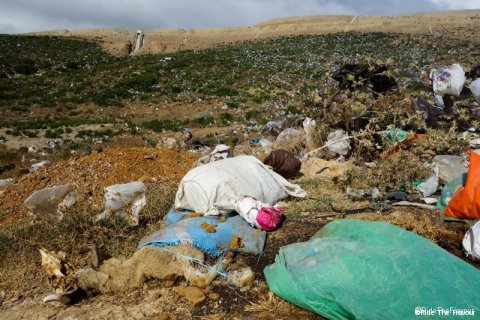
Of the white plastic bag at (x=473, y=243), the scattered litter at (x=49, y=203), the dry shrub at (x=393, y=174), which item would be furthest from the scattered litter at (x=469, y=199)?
the scattered litter at (x=49, y=203)

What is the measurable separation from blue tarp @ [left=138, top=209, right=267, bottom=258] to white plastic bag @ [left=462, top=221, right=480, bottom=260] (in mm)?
1333

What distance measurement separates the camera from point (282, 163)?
4.62 m

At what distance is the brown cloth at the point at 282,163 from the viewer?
15.1 ft

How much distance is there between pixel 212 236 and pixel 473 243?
1.69 meters

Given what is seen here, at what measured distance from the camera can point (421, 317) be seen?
1874 millimetres

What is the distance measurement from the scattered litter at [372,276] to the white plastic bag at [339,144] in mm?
2534

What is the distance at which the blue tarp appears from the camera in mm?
2850

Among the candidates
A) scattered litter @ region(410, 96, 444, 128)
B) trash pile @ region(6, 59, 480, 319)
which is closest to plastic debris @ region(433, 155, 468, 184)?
trash pile @ region(6, 59, 480, 319)

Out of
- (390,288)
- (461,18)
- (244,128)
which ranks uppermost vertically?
(461,18)

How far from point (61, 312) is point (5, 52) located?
2576cm

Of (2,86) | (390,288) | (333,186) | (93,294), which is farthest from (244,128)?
(2,86)

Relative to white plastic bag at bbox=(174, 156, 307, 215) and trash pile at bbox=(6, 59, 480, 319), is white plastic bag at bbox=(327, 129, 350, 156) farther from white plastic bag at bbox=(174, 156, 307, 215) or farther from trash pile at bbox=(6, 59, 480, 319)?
white plastic bag at bbox=(174, 156, 307, 215)

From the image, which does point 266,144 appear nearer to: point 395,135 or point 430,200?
point 395,135

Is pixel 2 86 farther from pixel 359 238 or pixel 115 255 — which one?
pixel 359 238
